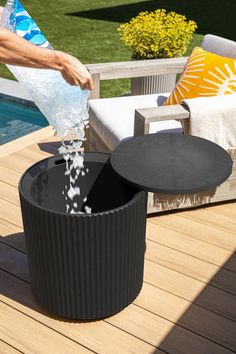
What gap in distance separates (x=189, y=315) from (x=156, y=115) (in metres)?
1.18

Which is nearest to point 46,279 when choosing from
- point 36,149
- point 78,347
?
point 78,347

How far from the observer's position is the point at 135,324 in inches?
96.7

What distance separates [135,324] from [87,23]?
26.1 feet

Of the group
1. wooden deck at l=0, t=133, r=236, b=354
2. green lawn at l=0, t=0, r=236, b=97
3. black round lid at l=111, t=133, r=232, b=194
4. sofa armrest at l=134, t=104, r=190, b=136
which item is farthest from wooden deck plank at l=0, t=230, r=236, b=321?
green lawn at l=0, t=0, r=236, b=97

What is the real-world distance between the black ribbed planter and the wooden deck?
0.11 metres

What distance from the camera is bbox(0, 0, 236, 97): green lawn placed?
751 centimetres

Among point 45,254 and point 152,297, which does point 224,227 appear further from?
point 45,254

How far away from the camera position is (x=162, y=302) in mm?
2598

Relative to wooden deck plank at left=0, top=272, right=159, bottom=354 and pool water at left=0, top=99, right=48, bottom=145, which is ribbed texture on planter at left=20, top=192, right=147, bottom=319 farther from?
pool water at left=0, top=99, right=48, bottom=145

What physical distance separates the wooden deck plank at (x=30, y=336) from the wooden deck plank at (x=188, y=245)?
3.13ft

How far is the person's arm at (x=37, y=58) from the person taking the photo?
1930mm

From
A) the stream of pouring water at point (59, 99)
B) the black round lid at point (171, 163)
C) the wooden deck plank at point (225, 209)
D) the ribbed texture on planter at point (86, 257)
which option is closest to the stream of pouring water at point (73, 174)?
the stream of pouring water at point (59, 99)

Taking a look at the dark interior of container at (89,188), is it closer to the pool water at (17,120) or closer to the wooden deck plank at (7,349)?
the wooden deck plank at (7,349)

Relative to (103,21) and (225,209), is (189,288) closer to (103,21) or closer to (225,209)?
(225,209)
